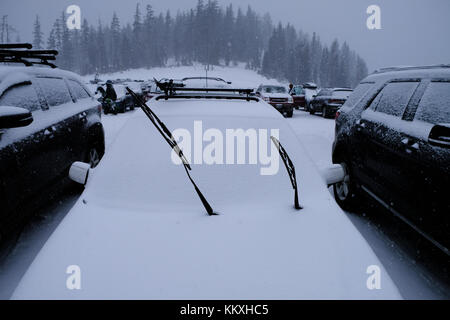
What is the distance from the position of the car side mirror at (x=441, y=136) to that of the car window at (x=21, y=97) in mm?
4098

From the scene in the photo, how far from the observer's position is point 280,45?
105688 mm

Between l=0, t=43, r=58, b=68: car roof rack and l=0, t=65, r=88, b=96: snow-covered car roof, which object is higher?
l=0, t=43, r=58, b=68: car roof rack

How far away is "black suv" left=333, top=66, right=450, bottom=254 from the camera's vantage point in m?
3.01

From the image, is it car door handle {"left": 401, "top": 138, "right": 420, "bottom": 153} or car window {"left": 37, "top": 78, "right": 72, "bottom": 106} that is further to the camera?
car window {"left": 37, "top": 78, "right": 72, "bottom": 106}

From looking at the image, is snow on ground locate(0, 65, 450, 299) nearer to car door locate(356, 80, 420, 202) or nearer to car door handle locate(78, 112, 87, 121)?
car door locate(356, 80, 420, 202)

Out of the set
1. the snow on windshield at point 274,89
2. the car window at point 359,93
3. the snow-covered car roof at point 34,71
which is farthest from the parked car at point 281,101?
the snow-covered car roof at point 34,71

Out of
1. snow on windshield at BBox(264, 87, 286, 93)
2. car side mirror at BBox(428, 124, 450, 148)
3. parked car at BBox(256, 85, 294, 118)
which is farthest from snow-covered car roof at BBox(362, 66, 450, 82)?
snow on windshield at BBox(264, 87, 286, 93)

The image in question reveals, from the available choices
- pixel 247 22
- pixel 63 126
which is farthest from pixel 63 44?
pixel 63 126

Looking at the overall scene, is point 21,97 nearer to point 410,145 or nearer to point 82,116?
point 82,116

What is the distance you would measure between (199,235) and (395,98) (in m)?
3.56

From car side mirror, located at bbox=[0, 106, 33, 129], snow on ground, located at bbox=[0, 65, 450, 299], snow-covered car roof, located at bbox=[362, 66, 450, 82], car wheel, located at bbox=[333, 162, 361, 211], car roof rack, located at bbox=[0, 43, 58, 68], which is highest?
car roof rack, located at bbox=[0, 43, 58, 68]

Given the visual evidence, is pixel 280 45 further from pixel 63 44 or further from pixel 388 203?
pixel 388 203

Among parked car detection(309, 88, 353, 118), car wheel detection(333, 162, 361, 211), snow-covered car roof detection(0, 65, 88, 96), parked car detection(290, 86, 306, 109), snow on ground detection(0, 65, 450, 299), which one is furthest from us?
parked car detection(290, 86, 306, 109)
